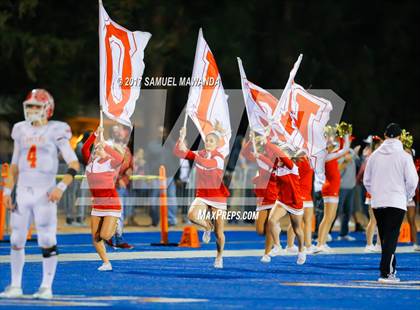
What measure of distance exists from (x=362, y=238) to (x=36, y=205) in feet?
48.0

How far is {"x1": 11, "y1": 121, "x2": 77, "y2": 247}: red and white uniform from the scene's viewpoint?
15.2 meters

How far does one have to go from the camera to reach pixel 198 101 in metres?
22.9

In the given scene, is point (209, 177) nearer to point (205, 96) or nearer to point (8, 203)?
point (205, 96)

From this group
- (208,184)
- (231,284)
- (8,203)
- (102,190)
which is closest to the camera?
(8,203)

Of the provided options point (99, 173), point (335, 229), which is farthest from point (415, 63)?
point (99, 173)

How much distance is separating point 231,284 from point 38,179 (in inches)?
127

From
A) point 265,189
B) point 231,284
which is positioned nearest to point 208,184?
point 265,189

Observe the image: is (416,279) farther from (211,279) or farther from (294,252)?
(294,252)

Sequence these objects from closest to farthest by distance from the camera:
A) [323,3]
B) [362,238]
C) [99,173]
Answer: [99,173] → [362,238] → [323,3]

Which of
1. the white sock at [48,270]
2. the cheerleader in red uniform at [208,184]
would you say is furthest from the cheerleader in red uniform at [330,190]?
the white sock at [48,270]

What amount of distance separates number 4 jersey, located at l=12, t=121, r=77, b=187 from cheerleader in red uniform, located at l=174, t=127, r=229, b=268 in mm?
4682

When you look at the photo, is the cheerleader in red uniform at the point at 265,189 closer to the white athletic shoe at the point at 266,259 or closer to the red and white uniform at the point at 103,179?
the white athletic shoe at the point at 266,259

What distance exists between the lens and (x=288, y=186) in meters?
21.3

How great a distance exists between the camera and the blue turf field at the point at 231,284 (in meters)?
15.0
